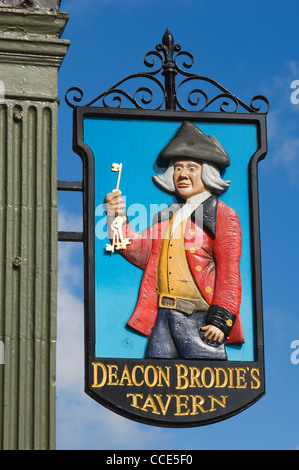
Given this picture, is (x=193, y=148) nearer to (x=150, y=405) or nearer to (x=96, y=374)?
(x=96, y=374)

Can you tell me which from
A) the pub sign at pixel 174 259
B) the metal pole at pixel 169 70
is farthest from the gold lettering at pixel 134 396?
the metal pole at pixel 169 70

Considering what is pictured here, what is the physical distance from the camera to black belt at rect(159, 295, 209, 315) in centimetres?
1077

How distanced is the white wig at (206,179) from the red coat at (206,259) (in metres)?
0.12

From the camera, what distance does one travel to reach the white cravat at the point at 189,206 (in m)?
11.1

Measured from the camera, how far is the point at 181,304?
10773 mm

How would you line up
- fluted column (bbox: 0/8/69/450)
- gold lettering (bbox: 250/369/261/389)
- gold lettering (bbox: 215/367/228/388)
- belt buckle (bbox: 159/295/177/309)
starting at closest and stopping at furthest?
1. fluted column (bbox: 0/8/69/450)
2. gold lettering (bbox: 215/367/228/388)
3. gold lettering (bbox: 250/369/261/389)
4. belt buckle (bbox: 159/295/177/309)

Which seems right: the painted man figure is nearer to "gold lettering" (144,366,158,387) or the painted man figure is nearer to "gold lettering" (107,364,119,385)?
"gold lettering" (144,366,158,387)

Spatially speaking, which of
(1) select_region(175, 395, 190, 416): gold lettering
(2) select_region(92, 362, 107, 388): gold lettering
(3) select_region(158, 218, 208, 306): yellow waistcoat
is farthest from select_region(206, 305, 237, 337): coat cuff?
(2) select_region(92, 362, 107, 388): gold lettering

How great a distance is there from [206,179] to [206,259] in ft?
2.59

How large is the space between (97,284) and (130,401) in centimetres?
111

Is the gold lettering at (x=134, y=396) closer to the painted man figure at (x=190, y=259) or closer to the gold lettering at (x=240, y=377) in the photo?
the painted man figure at (x=190, y=259)

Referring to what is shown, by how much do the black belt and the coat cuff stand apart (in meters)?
0.08

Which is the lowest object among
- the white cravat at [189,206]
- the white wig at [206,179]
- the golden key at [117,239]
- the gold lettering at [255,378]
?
the gold lettering at [255,378]
